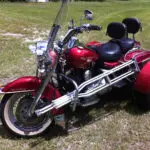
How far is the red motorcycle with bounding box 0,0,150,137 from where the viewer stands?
3500mm

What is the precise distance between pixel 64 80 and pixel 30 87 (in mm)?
440

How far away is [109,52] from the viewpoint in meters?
4.18

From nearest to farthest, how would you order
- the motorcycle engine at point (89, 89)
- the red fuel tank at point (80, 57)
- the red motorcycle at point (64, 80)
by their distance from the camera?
the red motorcycle at point (64, 80), the red fuel tank at point (80, 57), the motorcycle engine at point (89, 89)

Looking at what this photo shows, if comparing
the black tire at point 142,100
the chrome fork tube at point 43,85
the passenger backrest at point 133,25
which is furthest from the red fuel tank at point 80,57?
the passenger backrest at point 133,25

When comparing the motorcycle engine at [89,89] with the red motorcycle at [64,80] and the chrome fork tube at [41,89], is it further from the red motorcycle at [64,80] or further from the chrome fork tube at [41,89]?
the chrome fork tube at [41,89]

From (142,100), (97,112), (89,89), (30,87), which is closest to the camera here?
(30,87)

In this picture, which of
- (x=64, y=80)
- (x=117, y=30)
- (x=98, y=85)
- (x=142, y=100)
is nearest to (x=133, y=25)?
(x=117, y=30)

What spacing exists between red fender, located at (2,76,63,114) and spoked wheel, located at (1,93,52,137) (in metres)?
0.09

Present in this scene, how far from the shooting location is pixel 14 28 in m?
11.1

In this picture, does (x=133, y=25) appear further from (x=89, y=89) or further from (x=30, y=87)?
(x=30, y=87)

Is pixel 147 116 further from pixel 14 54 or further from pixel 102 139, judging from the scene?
pixel 14 54

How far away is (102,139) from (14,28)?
315 inches

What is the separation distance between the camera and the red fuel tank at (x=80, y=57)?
3.73 m

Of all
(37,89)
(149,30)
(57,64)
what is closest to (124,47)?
(57,64)
